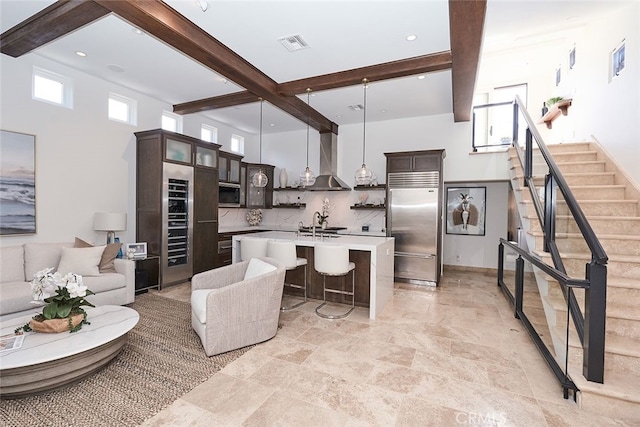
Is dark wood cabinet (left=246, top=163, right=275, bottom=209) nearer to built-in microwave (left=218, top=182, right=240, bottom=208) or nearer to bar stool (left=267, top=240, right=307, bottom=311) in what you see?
built-in microwave (left=218, top=182, right=240, bottom=208)

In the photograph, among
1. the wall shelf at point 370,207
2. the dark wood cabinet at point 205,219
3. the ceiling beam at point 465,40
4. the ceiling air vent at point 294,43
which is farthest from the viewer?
the wall shelf at point 370,207

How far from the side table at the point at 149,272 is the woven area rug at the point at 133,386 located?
5.19 feet

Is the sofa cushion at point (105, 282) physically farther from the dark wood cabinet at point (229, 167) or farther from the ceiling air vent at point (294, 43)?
the ceiling air vent at point (294, 43)

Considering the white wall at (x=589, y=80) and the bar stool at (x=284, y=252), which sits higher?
the white wall at (x=589, y=80)

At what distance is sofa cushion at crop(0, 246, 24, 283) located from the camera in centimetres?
351

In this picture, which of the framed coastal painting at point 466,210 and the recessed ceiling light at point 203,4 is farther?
the framed coastal painting at point 466,210

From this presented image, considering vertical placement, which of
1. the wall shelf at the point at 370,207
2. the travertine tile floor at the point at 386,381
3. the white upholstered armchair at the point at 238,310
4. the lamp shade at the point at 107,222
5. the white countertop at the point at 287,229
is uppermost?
the wall shelf at the point at 370,207

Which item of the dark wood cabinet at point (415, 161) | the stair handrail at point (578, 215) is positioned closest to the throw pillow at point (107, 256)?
the dark wood cabinet at point (415, 161)

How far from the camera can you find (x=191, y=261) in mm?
5480

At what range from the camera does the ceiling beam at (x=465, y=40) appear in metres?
2.53

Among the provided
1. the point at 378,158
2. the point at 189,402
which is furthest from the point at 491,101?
the point at 189,402

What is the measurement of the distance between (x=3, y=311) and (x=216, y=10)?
12.3 feet

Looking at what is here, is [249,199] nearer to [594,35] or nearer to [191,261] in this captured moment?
[191,261]

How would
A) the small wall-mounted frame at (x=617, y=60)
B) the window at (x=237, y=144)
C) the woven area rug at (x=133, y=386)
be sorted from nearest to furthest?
the woven area rug at (x=133, y=386) → the small wall-mounted frame at (x=617, y=60) → the window at (x=237, y=144)
